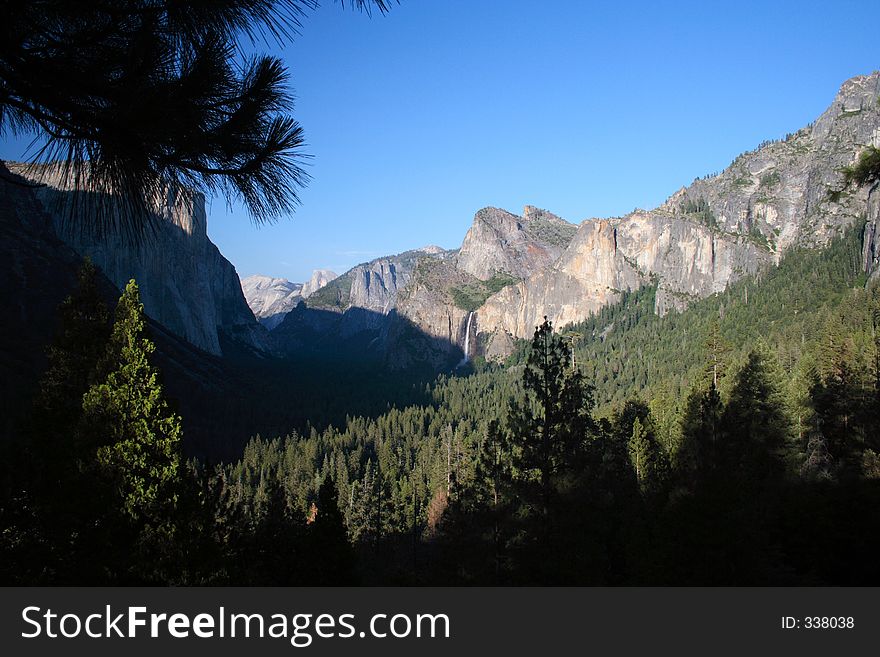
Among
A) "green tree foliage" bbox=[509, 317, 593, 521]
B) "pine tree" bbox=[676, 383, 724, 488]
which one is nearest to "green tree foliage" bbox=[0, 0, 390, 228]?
"green tree foliage" bbox=[509, 317, 593, 521]

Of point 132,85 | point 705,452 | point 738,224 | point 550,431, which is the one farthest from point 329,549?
point 738,224

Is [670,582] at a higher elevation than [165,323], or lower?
lower

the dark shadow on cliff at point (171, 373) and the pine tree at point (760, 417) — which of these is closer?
the pine tree at point (760, 417)

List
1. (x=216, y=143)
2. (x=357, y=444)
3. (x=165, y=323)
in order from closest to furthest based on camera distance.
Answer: (x=216, y=143) → (x=357, y=444) → (x=165, y=323)

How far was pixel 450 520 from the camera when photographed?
2369 centimetres

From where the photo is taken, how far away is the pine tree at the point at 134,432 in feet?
37.8

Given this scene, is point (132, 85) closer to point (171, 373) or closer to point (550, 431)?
point (550, 431)

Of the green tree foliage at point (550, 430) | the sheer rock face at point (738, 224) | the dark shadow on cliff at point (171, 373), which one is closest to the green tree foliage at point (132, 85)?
the green tree foliage at point (550, 430)

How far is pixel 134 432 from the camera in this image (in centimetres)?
1184

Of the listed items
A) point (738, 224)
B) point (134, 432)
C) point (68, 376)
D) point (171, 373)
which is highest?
point (738, 224)

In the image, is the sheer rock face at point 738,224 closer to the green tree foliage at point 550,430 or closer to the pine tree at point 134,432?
the green tree foliage at point 550,430
